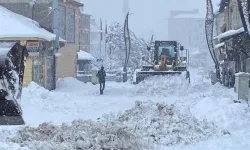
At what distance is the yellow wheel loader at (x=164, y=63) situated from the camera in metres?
27.4

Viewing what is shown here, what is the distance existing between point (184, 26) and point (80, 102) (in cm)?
11529

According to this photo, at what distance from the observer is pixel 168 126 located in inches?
471

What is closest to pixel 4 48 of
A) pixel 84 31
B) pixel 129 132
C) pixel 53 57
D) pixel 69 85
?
pixel 129 132

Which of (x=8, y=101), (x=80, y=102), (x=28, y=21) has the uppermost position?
(x=28, y=21)

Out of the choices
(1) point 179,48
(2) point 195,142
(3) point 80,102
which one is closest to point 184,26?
(1) point 179,48

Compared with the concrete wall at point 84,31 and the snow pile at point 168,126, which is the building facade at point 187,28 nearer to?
the concrete wall at point 84,31

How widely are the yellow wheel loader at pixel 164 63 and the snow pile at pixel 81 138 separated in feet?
54.3

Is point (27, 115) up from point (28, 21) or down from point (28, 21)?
down

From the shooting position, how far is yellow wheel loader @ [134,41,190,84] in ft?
90.0

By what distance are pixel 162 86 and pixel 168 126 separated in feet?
46.6

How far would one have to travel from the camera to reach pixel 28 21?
96.3 ft

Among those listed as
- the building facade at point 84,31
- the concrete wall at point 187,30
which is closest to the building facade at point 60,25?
the building facade at point 84,31

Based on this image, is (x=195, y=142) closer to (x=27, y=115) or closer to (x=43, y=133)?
(x=43, y=133)

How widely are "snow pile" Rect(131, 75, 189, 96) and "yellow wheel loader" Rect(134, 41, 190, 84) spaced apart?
2.09 feet
